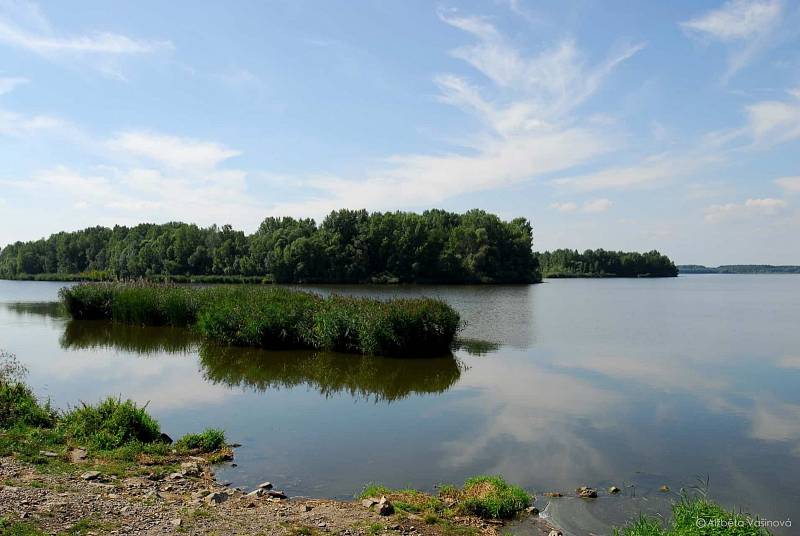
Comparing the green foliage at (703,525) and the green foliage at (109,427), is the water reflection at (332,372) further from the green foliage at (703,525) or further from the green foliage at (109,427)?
the green foliage at (703,525)

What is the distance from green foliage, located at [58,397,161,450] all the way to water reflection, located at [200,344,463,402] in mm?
5712

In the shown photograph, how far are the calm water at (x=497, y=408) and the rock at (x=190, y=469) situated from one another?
16.4 inches

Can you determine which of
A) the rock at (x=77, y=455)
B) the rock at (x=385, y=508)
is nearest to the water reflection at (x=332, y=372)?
the rock at (x=77, y=455)

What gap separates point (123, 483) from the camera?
7.74 metres

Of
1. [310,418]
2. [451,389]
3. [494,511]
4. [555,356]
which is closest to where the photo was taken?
[494,511]

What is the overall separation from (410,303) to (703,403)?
35.6 ft

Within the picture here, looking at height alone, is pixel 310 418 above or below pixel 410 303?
below

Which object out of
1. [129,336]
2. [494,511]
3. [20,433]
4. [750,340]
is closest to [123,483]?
[20,433]

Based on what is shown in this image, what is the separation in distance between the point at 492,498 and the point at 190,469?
4623 mm

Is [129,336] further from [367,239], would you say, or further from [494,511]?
[367,239]

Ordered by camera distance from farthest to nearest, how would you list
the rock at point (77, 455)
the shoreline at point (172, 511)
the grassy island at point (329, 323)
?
the grassy island at point (329, 323), the rock at point (77, 455), the shoreline at point (172, 511)

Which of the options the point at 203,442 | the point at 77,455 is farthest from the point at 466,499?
the point at 77,455

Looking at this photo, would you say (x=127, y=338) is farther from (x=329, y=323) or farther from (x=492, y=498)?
(x=492, y=498)

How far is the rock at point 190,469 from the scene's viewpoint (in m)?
8.77
